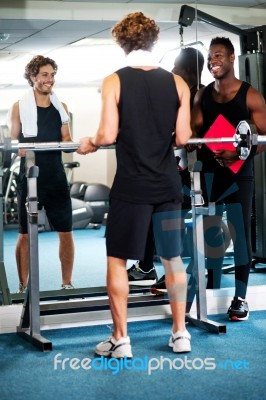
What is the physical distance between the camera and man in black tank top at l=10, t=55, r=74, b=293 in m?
4.27

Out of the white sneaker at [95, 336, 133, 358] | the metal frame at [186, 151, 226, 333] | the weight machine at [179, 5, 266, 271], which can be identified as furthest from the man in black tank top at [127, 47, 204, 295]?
the white sneaker at [95, 336, 133, 358]

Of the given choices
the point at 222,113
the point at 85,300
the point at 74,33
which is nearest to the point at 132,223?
the point at 85,300

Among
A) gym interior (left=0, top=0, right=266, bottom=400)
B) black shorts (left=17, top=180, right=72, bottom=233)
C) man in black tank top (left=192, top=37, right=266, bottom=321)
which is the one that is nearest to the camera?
gym interior (left=0, top=0, right=266, bottom=400)

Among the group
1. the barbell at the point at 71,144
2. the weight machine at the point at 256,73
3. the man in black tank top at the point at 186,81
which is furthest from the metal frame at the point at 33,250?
the weight machine at the point at 256,73

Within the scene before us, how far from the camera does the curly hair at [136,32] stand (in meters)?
3.26

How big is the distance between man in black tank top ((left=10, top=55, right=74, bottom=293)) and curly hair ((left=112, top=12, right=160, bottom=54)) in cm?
A: 114

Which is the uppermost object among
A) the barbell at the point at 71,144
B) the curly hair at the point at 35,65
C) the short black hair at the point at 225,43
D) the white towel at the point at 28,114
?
the short black hair at the point at 225,43

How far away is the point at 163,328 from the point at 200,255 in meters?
0.46

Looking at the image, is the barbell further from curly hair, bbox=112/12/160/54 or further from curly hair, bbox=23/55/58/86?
curly hair, bbox=23/55/58/86

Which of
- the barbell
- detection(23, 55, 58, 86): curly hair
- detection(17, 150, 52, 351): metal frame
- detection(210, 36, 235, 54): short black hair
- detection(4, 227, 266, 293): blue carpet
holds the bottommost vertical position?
detection(4, 227, 266, 293): blue carpet

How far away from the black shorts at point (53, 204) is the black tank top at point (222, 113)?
2.84ft

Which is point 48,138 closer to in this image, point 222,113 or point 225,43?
point 222,113

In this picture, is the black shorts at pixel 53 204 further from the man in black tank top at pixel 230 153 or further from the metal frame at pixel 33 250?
the man in black tank top at pixel 230 153

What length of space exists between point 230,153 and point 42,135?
1106 millimetres
